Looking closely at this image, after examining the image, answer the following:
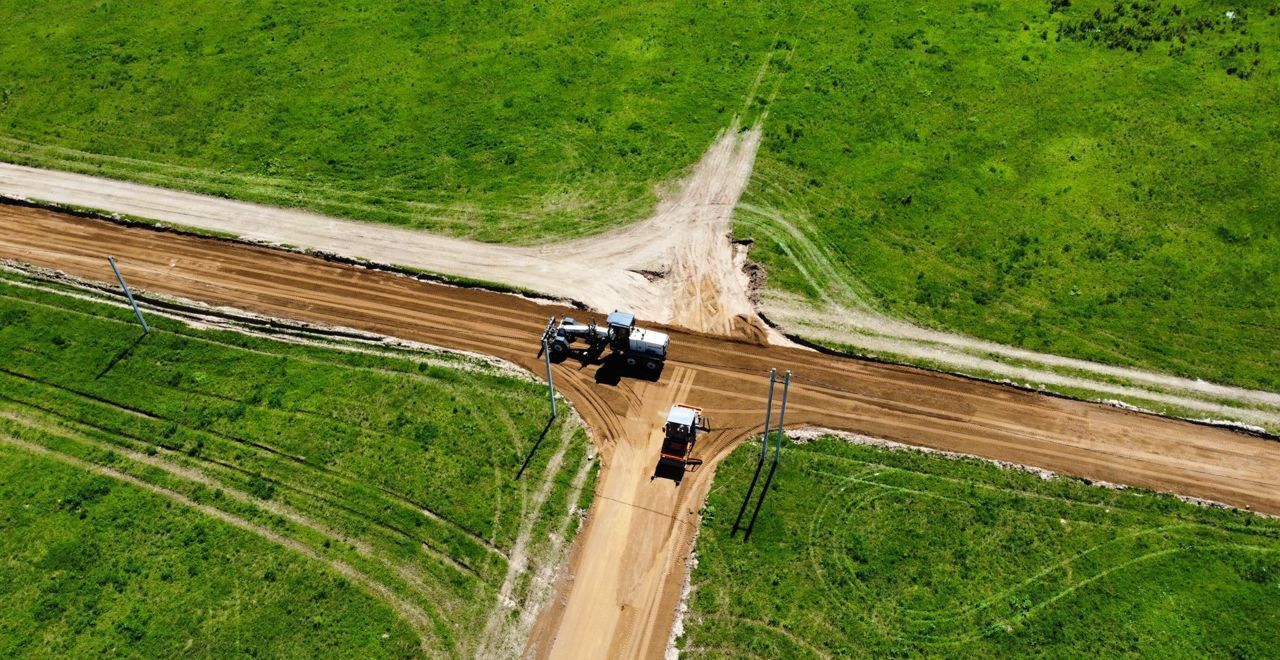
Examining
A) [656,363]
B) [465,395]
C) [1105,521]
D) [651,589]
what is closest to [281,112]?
[465,395]

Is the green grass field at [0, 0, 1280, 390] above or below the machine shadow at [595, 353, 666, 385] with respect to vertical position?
above

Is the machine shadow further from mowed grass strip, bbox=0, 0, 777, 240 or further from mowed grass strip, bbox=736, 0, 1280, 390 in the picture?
mowed grass strip, bbox=0, 0, 777, 240

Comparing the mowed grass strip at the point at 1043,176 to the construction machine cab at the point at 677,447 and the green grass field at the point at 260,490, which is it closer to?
the construction machine cab at the point at 677,447

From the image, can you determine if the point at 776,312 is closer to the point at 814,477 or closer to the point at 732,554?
the point at 814,477

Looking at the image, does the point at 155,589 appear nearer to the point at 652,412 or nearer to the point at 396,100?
the point at 652,412

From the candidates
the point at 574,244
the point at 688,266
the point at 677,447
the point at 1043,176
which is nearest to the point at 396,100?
the point at 574,244

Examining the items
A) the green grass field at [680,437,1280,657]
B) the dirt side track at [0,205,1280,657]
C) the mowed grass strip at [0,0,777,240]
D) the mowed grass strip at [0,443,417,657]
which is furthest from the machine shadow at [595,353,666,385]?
the mowed grass strip at [0,443,417,657]

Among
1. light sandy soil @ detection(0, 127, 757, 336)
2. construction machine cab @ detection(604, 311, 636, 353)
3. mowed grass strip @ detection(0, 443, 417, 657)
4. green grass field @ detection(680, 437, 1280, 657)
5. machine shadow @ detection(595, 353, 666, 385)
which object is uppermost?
light sandy soil @ detection(0, 127, 757, 336)

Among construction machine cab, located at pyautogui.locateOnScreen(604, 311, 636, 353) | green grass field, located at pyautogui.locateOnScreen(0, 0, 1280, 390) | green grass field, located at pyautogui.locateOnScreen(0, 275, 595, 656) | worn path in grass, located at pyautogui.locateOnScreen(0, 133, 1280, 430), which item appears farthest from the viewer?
green grass field, located at pyautogui.locateOnScreen(0, 0, 1280, 390)
